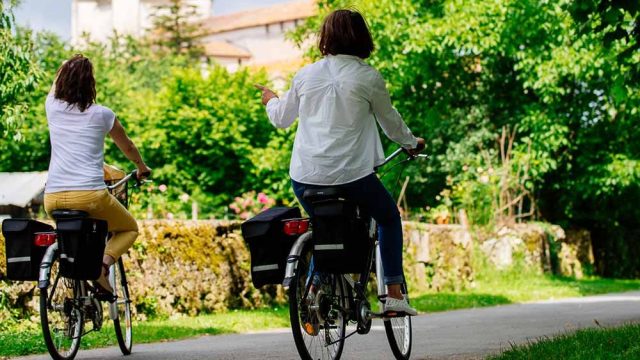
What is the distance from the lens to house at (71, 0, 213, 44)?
99.6 m

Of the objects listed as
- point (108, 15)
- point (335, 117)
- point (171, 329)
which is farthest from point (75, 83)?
point (108, 15)

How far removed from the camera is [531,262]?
21.9 meters

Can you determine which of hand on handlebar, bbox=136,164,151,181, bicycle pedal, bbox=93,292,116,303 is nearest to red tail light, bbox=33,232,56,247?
bicycle pedal, bbox=93,292,116,303

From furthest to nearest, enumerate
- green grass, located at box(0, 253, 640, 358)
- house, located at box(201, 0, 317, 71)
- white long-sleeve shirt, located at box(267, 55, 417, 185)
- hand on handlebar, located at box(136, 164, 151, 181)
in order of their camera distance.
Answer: house, located at box(201, 0, 317, 71) < green grass, located at box(0, 253, 640, 358) < hand on handlebar, located at box(136, 164, 151, 181) < white long-sleeve shirt, located at box(267, 55, 417, 185)

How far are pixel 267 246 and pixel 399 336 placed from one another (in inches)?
51.3

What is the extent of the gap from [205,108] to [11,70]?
2643 cm

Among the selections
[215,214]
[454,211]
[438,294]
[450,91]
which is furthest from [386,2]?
[438,294]

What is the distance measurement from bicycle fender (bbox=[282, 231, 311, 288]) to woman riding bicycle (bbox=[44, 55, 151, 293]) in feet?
5.06

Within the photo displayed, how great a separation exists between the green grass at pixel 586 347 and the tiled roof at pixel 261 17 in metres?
84.6

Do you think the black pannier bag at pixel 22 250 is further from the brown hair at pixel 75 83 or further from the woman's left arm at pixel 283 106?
the woman's left arm at pixel 283 106

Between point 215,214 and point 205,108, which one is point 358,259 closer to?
point 215,214

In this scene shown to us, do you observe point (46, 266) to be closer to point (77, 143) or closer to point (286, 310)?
point (77, 143)

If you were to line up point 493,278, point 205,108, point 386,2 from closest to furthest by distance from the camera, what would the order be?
1. point 493,278
2. point 386,2
3. point 205,108

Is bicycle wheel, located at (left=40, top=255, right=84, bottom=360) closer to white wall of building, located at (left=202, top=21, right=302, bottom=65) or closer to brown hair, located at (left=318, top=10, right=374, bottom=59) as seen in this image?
brown hair, located at (left=318, top=10, right=374, bottom=59)
